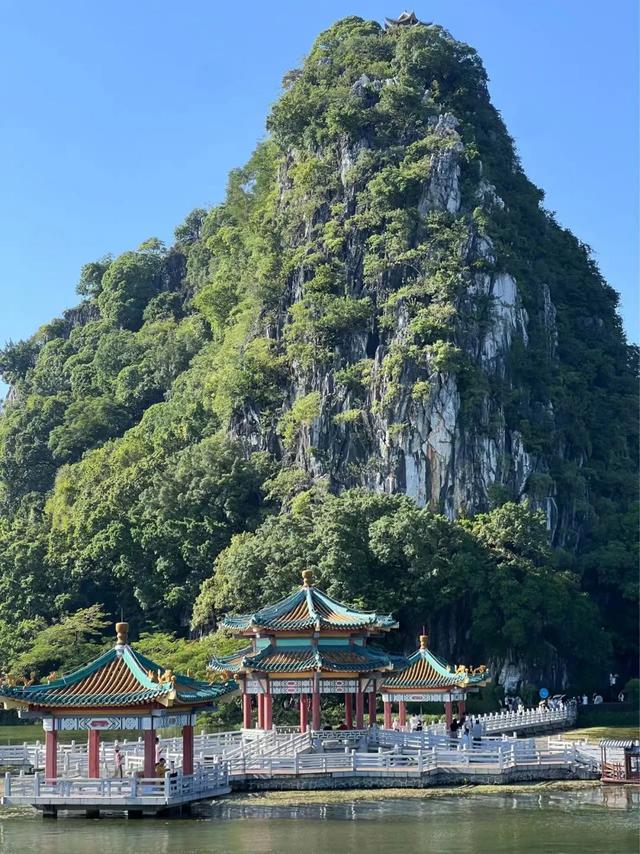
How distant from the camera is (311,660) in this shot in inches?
1444

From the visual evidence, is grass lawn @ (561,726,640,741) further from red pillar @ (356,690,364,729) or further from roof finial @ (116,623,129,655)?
roof finial @ (116,623,129,655)

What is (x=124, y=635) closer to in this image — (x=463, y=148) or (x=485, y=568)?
(x=485, y=568)

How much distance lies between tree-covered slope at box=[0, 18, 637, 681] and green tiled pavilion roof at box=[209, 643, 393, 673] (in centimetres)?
1926

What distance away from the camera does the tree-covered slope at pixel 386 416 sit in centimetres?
6097

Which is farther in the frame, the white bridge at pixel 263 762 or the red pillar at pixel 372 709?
the red pillar at pixel 372 709

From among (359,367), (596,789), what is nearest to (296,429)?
(359,367)

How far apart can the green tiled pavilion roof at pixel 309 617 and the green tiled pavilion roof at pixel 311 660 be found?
65 centimetres

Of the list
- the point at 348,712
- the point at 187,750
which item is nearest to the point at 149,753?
the point at 187,750

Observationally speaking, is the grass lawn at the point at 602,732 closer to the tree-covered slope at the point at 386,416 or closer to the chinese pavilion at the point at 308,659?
the tree-covered slope at the point at 386,416

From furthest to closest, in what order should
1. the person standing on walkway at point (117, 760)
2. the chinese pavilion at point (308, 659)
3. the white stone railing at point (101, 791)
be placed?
the chinese pavilion at point (308, 659) → the person standing on walkway at point (117, 760) → the white stone railing at point (101, 791)

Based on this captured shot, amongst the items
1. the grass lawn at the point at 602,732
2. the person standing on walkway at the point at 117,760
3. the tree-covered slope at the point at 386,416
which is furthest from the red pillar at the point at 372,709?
the tree-covered slope at the point at 386,416

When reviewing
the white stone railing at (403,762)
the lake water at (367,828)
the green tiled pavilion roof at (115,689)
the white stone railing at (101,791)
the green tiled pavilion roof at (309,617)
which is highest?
the green tiled pavilion roof at (309,617)

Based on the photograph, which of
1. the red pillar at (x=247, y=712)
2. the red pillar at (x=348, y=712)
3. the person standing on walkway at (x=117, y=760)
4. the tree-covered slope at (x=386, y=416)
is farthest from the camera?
the tree-covered slope at (x=386, y=416)

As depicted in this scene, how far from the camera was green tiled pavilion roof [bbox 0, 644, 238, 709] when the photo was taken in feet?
94.9
